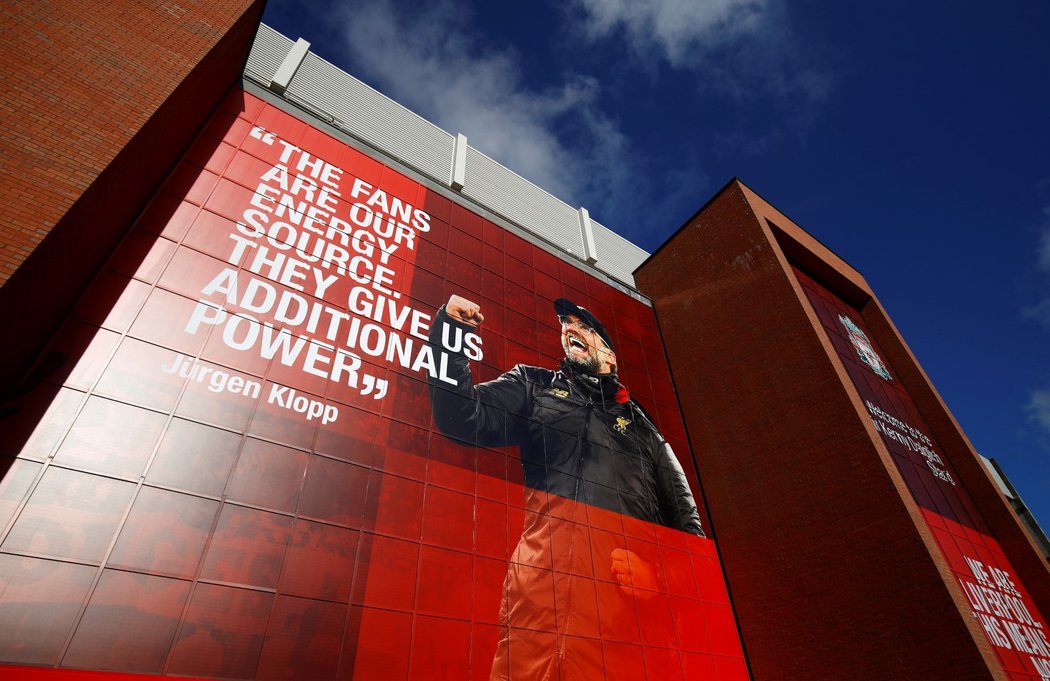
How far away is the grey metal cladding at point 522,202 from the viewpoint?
23250mm

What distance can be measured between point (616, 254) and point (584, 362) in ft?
35.7

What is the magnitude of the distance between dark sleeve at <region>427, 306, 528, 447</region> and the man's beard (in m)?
2.71

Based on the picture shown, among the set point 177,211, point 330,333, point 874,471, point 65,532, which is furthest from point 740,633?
point 177,211

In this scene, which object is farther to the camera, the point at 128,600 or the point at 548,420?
the point at 548,420

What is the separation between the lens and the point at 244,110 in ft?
51.2

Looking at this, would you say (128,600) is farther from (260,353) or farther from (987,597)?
(987,597)

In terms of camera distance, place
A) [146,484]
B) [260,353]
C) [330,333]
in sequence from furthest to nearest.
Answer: [330,333] → [260,353] → [146,484]

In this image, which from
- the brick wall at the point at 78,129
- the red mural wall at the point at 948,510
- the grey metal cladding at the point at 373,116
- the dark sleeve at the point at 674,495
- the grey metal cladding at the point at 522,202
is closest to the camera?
the brick wall at the point at 78,129

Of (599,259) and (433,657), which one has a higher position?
(599,259)

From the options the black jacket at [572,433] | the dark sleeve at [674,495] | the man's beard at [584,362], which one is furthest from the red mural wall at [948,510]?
the man's beard at [584,362]

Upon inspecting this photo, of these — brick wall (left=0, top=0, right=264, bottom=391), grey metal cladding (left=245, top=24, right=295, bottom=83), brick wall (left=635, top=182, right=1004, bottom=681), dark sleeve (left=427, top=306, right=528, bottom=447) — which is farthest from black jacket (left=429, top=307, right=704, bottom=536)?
grey metal cladding (left=245, top=24, right=295, bottom=83)

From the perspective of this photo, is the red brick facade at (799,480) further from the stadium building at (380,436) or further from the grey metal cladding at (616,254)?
the grey metal cladding at (616,254)

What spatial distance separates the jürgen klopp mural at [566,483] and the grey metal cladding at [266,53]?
420 inches

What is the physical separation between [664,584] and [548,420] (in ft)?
17.1
